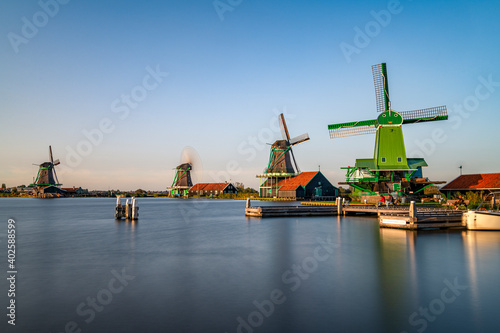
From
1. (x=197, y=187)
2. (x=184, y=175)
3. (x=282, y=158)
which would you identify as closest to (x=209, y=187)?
(x=197, y=187)

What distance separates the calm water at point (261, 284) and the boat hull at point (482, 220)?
1388mm

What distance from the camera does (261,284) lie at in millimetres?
11492

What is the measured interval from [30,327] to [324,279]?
8.36m

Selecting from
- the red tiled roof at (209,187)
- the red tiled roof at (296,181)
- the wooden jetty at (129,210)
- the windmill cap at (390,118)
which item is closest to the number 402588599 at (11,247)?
the wooden jetty at (129,210)

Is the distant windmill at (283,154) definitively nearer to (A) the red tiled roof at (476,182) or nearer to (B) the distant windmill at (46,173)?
(A) the red tiled roof at (476,182)

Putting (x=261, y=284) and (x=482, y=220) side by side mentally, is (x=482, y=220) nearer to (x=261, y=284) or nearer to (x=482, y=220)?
(x=482, y=220)

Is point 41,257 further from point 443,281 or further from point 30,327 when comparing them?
point 443,281

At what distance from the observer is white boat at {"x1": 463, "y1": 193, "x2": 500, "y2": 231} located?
2178 centimetres

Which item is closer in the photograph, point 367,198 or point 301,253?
point 301,253

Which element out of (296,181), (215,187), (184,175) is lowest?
(215,187)

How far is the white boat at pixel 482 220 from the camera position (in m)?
21.8

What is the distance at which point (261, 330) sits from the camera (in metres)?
7.79

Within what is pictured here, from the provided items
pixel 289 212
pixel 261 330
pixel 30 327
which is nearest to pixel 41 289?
pixel 30 327

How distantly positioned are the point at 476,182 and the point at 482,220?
17648 mm
